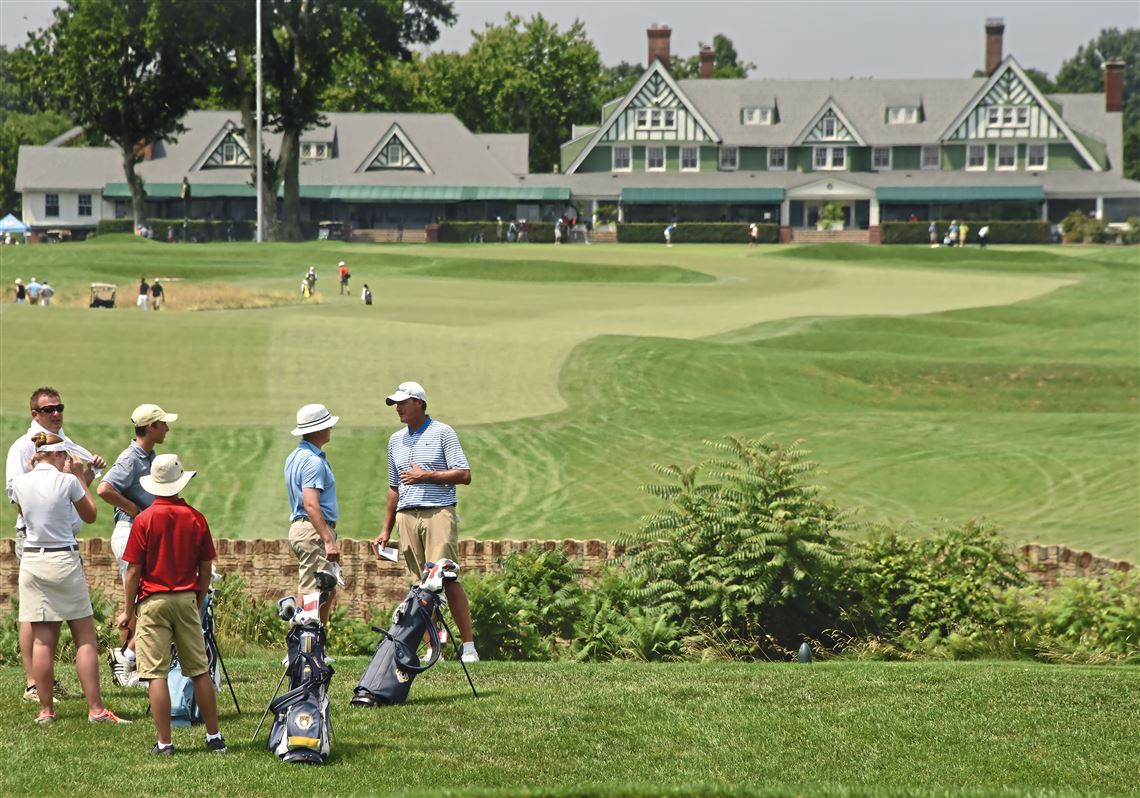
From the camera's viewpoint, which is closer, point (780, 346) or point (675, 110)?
point (780, 346)

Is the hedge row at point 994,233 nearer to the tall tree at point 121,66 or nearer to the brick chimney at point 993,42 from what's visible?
the brick chimney at point 993,42

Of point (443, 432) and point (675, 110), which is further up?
point (675, 110)

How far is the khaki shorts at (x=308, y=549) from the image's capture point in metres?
12.0


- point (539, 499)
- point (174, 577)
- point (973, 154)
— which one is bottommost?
point (539, 499)

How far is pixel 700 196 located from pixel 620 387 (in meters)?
73.2

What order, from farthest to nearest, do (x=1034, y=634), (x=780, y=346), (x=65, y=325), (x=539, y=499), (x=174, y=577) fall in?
(x=780, y=346), (x=65, y=325), (x=539, y=499), (x=1034, y=634), (x=174, y=577)

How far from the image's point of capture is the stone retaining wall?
16.2 metres

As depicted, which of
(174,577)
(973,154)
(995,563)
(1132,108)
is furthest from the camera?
(1132,108)

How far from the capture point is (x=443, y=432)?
1254 centimetres

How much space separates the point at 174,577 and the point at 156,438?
6.88ft

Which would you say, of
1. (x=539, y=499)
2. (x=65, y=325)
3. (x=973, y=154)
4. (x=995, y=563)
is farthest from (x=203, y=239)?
(x=995, y=563)

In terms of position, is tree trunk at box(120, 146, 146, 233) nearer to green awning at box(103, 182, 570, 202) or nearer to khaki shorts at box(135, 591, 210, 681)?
green awning at box(103, 182, 570, 202)

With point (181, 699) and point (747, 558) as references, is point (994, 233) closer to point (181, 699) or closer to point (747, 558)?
point (747, 558)

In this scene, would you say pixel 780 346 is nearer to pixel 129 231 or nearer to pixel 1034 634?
pixel 1034 634
